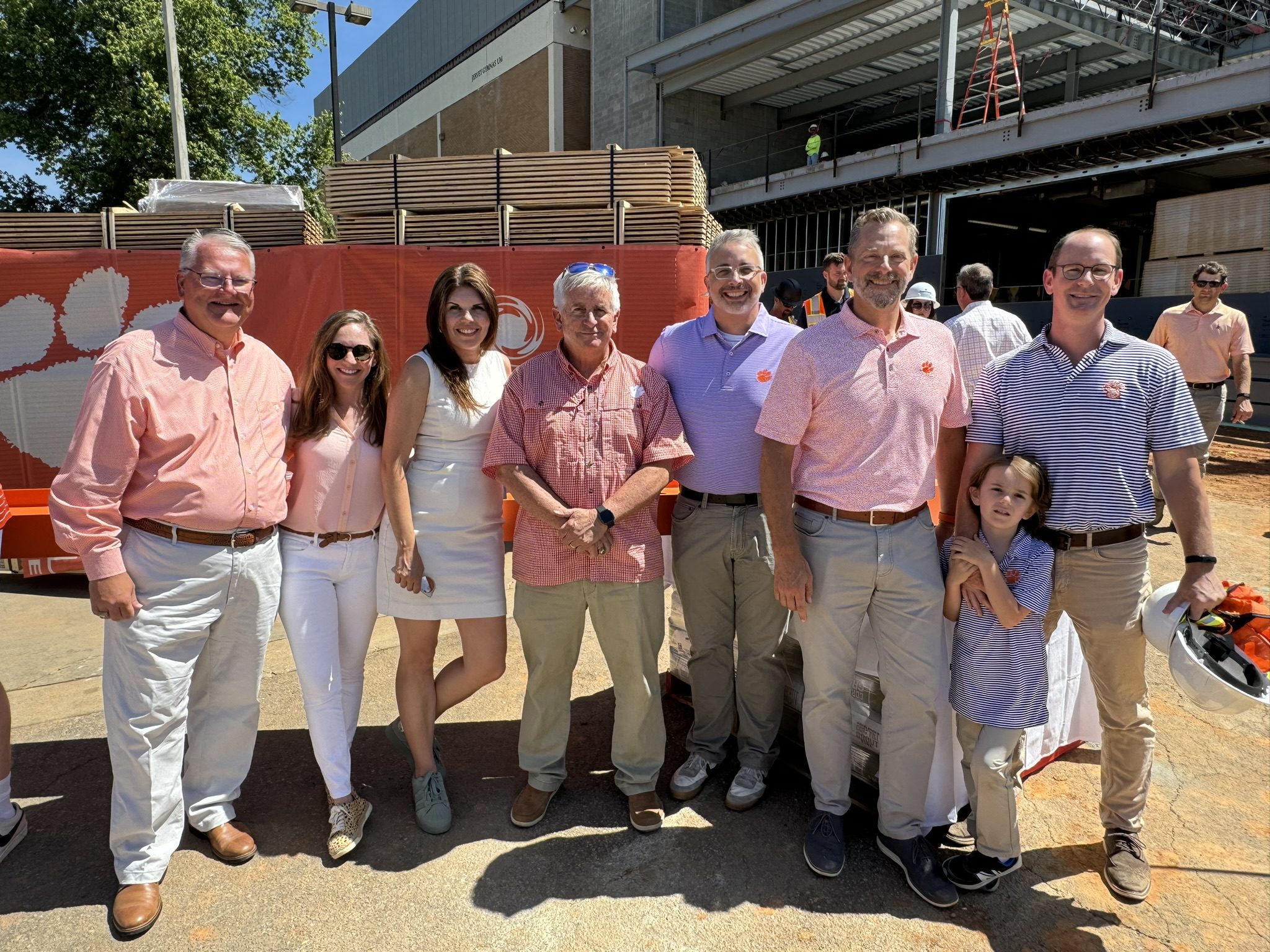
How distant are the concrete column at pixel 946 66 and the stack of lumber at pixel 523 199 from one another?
10.9 meters

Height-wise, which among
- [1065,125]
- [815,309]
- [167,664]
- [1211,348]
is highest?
[1065,125]

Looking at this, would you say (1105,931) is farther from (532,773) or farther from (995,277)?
(995,277)

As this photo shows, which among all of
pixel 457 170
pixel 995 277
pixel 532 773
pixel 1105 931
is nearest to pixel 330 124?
pixel 457 170

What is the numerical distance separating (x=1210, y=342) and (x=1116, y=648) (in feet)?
19.4

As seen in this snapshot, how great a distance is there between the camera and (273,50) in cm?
1781

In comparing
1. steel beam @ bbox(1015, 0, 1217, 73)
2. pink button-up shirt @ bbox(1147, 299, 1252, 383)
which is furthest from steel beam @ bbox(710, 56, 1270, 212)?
pink button-up shirt @ bbox(1147, 299, 1252, 383)

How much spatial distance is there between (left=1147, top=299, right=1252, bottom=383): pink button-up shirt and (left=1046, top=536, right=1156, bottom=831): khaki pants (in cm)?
563

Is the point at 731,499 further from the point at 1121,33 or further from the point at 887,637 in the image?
the point at 1121,33

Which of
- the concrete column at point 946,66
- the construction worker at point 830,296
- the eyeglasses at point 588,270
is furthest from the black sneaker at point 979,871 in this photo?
the concrete column at point 946,66

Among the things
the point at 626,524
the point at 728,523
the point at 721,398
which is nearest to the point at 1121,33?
the point at 721,398

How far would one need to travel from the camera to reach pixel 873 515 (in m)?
2.65

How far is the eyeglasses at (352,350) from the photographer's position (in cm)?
281

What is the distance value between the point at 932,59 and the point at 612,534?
21.8 m

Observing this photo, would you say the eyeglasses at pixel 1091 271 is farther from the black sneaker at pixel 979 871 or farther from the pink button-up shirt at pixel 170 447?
the pink button-up shirt at pixel 170 447
